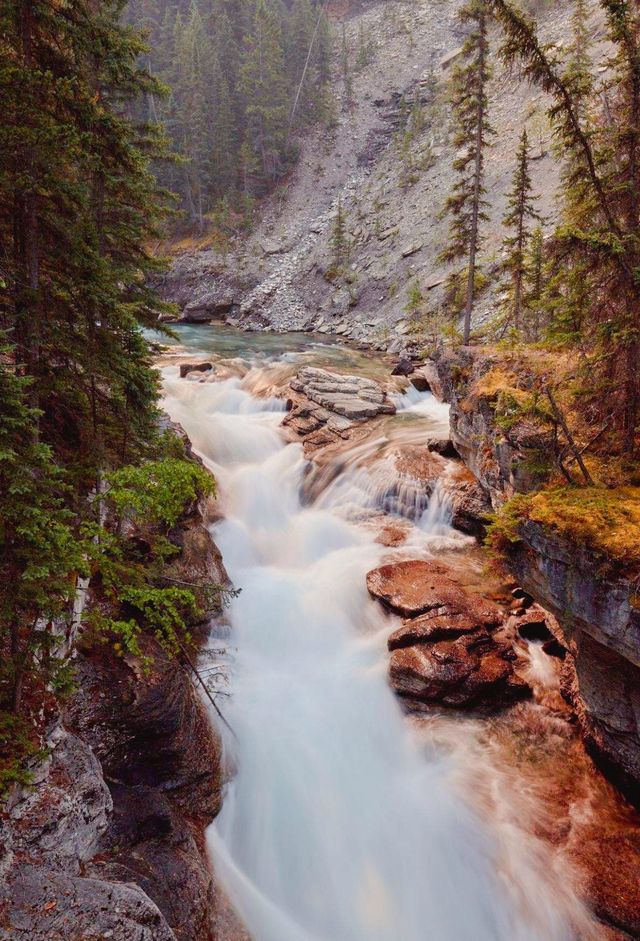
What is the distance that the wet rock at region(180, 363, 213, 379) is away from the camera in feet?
77.8

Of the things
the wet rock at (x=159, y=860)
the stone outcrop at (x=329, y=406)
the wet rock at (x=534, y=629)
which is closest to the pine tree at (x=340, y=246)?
the stone outcrop at (x=329, y=406)

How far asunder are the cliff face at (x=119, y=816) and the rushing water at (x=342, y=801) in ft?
2.61

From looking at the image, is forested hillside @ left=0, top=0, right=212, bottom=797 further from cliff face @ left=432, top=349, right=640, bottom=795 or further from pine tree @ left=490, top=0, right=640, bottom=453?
pine tree @ left=490, top=0, right=640, bottom=453

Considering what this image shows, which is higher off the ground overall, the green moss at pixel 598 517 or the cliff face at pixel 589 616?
the green moss at pixel 598 517

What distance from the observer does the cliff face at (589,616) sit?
5660mm

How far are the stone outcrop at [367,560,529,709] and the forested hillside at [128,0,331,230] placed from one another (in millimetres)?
53563

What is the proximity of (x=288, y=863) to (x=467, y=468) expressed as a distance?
10153 millimetres

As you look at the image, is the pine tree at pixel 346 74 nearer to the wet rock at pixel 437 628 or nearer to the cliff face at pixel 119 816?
the wet rock at pixel 437 628

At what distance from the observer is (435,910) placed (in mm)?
5895

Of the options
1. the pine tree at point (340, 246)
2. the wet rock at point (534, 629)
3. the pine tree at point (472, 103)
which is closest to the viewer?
the wet rock at point (534, 629)

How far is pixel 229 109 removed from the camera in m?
54.4

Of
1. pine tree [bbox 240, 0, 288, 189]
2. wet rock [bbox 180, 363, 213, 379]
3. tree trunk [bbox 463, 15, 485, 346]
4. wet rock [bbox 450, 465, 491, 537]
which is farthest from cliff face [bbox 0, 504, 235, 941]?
pine tree [bbox 240, 0, 288, 189]

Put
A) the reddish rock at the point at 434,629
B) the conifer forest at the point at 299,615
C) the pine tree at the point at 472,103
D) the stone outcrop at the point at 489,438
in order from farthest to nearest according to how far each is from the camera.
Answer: the pine tree at the point at 472,103 < the reddish rock at the point at 434,629 < the stone outcrop at the point at 489,438 < the conifer forest at the point at 299,615

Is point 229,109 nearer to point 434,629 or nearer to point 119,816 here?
point 434,629
